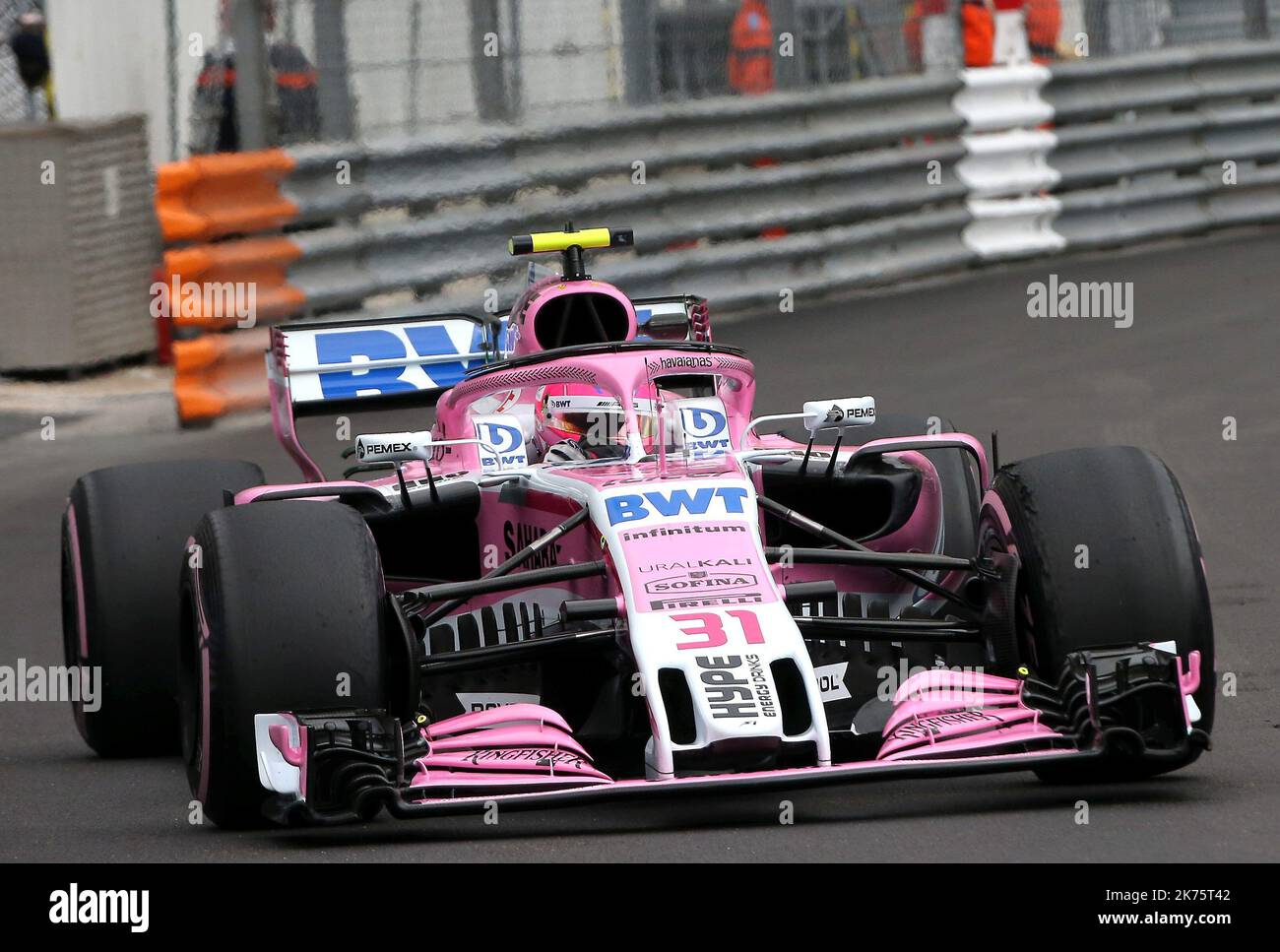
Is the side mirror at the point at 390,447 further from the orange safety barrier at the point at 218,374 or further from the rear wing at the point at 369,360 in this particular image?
the orange safety barrier at the point at 218,374

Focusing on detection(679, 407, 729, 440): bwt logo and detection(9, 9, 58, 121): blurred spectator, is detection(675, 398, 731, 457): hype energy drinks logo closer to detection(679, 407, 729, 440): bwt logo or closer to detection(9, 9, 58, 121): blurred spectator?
detection(679, 407, 729, 440): bwt logo

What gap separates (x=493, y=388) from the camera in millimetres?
7117

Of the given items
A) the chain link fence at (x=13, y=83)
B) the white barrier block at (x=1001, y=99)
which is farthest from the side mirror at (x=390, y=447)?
the chain link fence at (x=13, y=83)

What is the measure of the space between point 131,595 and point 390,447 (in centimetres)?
95

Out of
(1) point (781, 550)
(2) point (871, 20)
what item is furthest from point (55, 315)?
(1) point (781, 550)

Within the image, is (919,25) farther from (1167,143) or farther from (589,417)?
(589,417)

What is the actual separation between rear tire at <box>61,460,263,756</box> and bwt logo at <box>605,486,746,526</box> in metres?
1.78

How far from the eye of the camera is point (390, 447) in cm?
706

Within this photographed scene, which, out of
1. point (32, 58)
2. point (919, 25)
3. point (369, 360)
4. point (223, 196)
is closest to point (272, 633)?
point (369, 360)

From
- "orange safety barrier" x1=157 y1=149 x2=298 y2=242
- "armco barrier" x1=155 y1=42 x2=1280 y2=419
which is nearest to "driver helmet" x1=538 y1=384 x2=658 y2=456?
"armco barrier" x1=155 y1=42 x2=1280 y2=419

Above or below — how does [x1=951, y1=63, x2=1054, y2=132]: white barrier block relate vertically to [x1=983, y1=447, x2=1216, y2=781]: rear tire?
above

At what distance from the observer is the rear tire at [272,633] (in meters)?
5.45

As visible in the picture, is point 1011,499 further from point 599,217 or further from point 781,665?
point 599,217

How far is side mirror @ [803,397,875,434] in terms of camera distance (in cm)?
698
